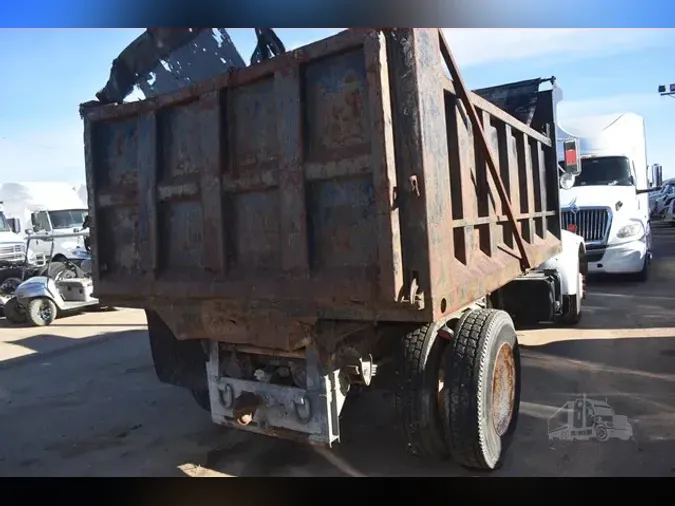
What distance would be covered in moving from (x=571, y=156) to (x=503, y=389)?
4.09 meters

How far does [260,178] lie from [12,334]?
823cm

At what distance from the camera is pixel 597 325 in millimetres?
7387

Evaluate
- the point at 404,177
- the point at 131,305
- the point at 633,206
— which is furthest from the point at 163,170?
the point at 633,206

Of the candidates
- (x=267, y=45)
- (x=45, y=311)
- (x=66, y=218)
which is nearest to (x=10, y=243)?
(x=66, y=218)

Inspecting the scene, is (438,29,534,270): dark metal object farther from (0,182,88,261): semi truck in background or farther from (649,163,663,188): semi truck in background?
(0,182,88,261): semi truck in background

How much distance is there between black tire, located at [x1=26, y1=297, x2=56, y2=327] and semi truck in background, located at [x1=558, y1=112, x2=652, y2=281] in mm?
9340

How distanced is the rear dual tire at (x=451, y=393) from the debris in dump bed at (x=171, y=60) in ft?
6.56

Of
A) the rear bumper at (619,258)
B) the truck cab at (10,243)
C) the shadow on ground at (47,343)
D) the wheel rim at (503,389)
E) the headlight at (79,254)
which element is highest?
the truck cab at (10,243)

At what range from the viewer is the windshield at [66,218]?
15.4 meters

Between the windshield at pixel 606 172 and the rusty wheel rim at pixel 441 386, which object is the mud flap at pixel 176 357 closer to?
the rusty wheel rim at pixel 441 386

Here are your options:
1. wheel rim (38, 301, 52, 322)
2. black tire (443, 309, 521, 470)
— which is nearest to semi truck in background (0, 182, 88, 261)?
wheel rim (38, 301, 52, 322)

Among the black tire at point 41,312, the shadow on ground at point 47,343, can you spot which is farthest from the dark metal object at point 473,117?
Answer: the black tire at point 41,312

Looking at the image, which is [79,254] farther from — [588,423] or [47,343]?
[588,423]

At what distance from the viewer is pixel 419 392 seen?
3.27 metres
